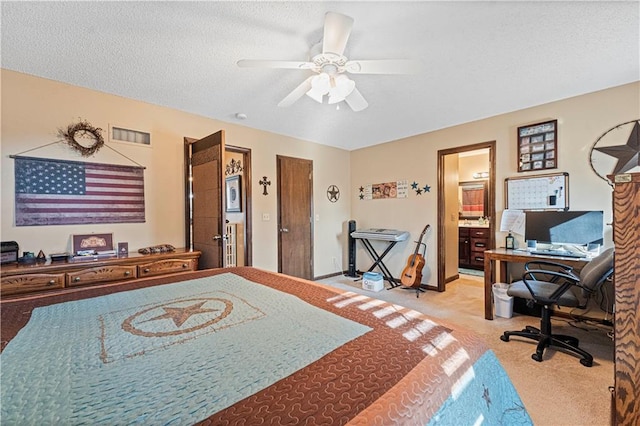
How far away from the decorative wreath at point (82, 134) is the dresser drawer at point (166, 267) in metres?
1.28

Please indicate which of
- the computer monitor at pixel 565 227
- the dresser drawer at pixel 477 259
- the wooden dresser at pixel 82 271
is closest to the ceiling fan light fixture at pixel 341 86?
the wooden dresser at pixel 82 271

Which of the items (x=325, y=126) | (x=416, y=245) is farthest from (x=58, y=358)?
(x=416, y=245)

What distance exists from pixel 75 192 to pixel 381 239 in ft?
12.8

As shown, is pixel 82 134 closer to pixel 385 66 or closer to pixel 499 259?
pixel 385 66

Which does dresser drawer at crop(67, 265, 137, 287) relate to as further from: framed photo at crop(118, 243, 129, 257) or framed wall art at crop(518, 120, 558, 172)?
framed wall art at crop(518, 120, 558, 172)

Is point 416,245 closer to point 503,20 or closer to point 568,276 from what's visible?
point 568,276

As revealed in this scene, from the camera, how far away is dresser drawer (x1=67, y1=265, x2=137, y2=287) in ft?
7.43

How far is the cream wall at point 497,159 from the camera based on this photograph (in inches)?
111

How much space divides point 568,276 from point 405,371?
2.24 metres

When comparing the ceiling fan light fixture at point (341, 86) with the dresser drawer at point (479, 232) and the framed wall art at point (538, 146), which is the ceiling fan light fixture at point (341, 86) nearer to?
the framed wall art at point (538, 146)

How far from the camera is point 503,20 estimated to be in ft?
5.97

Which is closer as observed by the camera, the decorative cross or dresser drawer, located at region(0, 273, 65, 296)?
dresser drawer, located at region(0, 273, 65, 296)

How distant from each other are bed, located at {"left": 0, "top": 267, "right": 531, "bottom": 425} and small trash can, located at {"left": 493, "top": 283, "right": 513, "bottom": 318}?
2.54 m

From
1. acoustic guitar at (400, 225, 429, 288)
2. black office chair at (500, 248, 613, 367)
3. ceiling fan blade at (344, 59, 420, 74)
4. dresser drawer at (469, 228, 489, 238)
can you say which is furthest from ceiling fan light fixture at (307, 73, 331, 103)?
dresser drawer at (469, 228, 489, 238)
